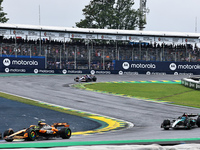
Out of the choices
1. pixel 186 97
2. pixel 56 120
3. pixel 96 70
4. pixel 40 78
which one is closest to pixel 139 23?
pixel 96 70

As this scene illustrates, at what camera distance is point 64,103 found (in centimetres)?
2603

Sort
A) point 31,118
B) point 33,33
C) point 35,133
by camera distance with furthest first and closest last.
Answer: point 33,33 → point 31,118 → point 35,133

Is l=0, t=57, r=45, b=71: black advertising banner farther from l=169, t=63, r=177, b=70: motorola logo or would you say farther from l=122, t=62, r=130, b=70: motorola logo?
l=169, t=63, r=177, b=70: motorola logo

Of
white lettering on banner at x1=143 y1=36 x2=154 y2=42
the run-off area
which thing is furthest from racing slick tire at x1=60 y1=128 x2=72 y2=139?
white lettering on banner at x1=143 y1=36 x2=154 y2=42

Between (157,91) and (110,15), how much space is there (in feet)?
146

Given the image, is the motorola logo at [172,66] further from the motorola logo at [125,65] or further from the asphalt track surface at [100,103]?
the asphalt track surface at [100,103]

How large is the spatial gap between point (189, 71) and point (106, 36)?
41.2ft

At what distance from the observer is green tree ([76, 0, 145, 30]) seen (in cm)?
7844

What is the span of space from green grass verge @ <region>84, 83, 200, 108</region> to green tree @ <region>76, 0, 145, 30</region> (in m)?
39.1

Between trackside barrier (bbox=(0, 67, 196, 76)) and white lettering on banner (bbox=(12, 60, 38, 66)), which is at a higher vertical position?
white lettering on banner (bbox=(12, 60, 38, 66))

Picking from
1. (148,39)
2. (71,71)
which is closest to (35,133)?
(71,71)

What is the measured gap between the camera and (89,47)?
52.5m

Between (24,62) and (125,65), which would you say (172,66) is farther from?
(24,62)

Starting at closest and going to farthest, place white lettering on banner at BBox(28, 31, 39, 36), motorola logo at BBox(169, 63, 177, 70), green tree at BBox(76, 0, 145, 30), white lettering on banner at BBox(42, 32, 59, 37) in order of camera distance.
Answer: white lettering on banner at BBox(28, 31, 39, 36) < white lettering on banner at BBox(42, 32, 59, 37) < motorola logo at BBox(169, 63, 177, 70) < green tree at BBox(76, 0, 145, 30)
